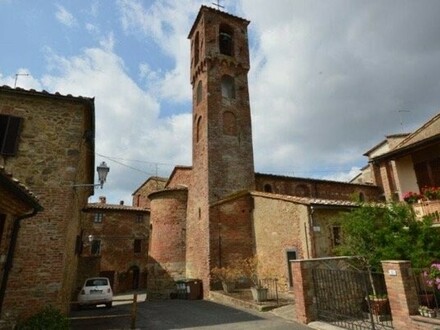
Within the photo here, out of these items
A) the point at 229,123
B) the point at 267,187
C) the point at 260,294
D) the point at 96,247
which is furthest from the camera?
the point at 96,247

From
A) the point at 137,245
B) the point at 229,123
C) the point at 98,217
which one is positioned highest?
the point at 229,123

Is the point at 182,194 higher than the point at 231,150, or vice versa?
the point at 231,150

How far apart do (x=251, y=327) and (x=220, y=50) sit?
65.2 ft

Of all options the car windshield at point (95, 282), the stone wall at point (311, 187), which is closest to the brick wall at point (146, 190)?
the stone wall at point (311, 187)

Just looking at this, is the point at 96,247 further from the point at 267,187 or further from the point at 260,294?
the point at 260,294

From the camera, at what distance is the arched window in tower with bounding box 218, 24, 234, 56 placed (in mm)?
23812

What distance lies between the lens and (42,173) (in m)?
9.29

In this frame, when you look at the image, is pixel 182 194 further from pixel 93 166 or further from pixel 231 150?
pixel 93 166

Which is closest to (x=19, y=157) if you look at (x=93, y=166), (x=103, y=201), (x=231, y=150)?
(x=93, y=166)

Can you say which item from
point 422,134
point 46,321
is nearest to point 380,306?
point 46,321

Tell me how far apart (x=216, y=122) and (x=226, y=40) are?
783cm

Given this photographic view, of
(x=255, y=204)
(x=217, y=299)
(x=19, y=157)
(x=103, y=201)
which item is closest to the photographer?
(x=19, y=157)

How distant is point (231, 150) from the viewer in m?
20.4

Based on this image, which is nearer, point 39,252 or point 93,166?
point 39,252
